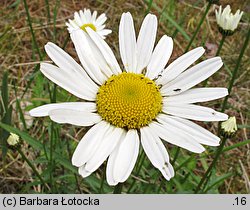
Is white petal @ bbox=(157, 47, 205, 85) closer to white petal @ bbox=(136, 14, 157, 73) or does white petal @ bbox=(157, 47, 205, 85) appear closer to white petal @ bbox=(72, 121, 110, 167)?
white petal @ bbox=(136, 14, 157, 73)

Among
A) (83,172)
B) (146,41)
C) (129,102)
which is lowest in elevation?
(83,172)

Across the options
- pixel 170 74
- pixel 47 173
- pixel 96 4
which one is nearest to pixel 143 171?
pixel 47 173

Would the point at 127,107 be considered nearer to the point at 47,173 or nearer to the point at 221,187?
the point at 47,173

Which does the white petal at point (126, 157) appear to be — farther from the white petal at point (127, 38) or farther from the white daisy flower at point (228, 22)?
the white daisy flower at point (228, 22)

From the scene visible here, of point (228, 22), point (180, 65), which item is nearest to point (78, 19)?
point (228, 22)

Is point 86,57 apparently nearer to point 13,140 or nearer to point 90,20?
point 13,140

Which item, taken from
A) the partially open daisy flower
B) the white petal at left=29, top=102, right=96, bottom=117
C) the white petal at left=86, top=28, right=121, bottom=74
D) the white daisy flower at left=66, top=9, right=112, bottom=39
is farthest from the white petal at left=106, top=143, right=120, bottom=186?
the white daisy flower at left=66, top=9, right=112, bottom=39
